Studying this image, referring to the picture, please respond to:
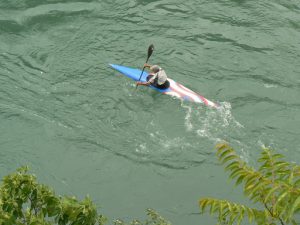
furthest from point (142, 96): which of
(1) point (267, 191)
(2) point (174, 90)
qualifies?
(1) point (267, 191)

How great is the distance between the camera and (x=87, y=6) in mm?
15211

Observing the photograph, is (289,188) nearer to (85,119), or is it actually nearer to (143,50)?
(85,119)

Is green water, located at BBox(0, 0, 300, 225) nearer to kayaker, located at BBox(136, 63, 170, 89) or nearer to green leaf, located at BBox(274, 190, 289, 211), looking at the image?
kayaker, located at BBox(136, 63, 170, 89)

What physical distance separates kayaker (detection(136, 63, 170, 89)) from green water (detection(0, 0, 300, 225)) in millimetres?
296

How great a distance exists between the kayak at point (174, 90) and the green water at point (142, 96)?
0.16 meters

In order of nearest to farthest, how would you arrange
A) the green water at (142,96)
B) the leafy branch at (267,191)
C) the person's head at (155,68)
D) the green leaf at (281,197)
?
the green leaf at (281,197)
the leafy branch at (267,191)
the green water at (142,96)
the person's head at (155,68)

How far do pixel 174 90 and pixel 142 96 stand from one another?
0.76 meters

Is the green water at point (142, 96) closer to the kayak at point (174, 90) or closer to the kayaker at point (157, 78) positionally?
the kayak at point (174, 90)

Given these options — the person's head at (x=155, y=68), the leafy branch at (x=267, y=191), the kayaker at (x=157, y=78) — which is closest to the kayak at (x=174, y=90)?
the kayaker at (x=157, y=78)

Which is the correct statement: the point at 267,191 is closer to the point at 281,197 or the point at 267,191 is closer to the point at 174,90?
the point at 281,197

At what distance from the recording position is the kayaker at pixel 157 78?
12320 millimetres

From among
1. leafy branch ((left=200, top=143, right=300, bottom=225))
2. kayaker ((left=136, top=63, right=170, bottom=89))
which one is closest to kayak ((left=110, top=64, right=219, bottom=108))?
kayaker ((left=136, top=63, right=170, bottom=89))

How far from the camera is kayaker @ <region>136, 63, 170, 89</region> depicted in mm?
12320

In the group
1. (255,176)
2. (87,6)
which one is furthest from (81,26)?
(255,176)
